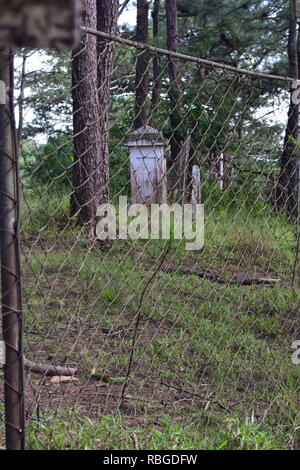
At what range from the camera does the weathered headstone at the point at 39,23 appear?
2.46 ft

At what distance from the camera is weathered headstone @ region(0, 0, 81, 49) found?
29.5 inches

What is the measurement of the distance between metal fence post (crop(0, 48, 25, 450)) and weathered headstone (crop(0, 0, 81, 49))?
2.63ft

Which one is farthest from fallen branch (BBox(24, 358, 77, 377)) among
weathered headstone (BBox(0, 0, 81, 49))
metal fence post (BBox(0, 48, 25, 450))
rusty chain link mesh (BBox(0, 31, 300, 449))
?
weathered headstone (BBox(0, 0, 81, 49))

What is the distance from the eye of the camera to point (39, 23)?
2.51 ft

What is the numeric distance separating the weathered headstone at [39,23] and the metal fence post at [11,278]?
801 mm

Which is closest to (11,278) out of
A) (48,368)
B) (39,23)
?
(39,23)

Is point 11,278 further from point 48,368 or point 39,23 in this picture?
point 48,368

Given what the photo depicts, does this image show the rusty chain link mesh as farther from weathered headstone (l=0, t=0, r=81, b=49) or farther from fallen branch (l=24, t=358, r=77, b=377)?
weathered headstone (l=0, t=0, r=81, b=49)

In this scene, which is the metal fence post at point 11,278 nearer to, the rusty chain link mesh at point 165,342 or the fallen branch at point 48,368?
the rusty chain link mesh at point 165,342

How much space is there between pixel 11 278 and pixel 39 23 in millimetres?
978

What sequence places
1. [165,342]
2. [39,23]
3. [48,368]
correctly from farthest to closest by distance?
1. [165,342]
2. [48,368]
3. [39,23]
